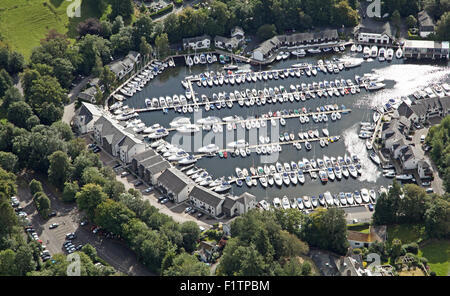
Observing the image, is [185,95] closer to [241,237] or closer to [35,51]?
[35,51]

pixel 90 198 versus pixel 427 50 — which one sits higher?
pixel 427 50

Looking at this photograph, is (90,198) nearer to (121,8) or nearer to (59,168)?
(59,168)

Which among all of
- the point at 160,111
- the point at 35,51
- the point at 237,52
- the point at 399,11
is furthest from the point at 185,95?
the point at 399,11

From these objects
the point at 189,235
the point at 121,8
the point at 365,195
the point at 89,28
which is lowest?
the point at 365,195

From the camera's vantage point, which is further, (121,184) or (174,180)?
(174,180)

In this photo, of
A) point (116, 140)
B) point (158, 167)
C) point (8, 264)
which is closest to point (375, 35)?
point (158, 167)

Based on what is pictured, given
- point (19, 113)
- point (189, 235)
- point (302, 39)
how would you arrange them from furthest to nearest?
point (302, 39) → point (19, 113) → point (189, 235)
